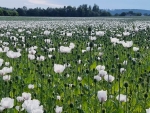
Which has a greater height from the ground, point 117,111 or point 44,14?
point 117,111

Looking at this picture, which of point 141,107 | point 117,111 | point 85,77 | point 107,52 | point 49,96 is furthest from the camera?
point 107,52

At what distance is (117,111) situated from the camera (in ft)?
11.3

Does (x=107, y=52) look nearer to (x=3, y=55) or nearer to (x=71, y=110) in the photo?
(x=3, y=55)

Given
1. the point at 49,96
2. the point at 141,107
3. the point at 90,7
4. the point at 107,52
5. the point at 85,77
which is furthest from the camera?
the point at 90,7

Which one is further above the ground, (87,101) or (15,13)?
(87,101)

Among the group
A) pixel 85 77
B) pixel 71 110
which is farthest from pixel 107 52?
pixel 71 110

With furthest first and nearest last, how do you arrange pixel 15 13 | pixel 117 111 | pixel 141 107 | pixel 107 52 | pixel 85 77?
pixel 15 13 < pixel 107 52 < pixel 85 77 < pixel 141 107 < pixel 117 111

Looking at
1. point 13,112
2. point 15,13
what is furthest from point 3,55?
point 15,13

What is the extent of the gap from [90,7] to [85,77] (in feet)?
228

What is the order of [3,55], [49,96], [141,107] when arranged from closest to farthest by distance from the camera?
[141,107] < [49,96] < [3,55]

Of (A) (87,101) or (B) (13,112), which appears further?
(A) (87,101)

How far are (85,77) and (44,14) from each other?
62.9m

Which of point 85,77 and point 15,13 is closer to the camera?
point 85,77

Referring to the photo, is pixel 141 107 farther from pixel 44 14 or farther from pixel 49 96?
pixel 44 14
